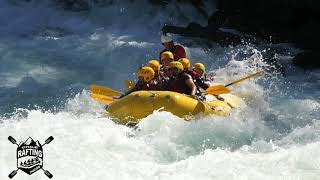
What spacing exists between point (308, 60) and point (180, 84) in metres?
4.60

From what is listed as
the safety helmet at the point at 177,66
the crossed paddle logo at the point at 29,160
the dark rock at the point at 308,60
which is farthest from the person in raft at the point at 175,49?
the crossed paddle logo at the point at 29,160

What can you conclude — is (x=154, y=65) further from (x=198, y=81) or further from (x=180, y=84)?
(x=198, y=81)

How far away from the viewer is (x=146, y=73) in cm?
884

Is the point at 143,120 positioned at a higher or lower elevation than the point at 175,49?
lower

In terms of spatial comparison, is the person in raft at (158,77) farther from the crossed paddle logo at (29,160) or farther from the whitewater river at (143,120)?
the crossed paddle logo at (29,160)

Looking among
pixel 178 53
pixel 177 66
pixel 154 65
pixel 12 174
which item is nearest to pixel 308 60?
pixel 178 53

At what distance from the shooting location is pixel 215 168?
6.40 metres

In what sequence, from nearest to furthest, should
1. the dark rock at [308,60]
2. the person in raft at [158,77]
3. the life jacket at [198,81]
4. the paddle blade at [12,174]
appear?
the paddle blade at [12,174] < the person in raft at [158,77] < the life jacket at [198,81] < the dark rock at [308,60]

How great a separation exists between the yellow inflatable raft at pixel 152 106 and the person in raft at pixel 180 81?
471 mm

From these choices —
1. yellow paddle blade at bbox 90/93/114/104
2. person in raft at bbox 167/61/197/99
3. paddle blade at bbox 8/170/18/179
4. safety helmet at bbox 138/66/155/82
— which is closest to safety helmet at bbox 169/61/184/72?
person in raft at bbox 167/61/197/99

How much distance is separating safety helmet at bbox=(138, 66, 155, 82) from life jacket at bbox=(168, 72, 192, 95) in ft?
1.05

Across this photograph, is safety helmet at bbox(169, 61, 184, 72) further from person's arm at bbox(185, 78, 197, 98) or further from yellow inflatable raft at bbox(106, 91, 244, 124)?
yellow inflatable raft at bbox(106, 91, 244, 124)

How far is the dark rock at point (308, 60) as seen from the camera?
12.4 metres

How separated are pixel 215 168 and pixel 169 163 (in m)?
0.69
